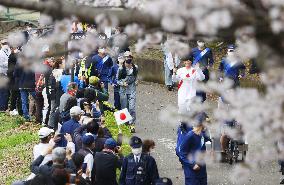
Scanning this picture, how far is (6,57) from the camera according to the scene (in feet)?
64.9

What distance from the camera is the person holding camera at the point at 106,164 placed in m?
11.2

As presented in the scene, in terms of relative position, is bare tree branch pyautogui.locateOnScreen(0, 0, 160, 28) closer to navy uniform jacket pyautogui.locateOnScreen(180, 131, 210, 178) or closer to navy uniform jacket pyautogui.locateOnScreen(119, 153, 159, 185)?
navy uniform jacket pyautogui.locateOnScreen(119, 153, 159, 185)

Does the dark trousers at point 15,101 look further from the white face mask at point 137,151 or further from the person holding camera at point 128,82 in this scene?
the white face mask at point 137,151

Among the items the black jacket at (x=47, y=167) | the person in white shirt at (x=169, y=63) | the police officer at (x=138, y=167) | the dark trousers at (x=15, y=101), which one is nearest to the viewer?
the black jacket at (x=47, y=167)

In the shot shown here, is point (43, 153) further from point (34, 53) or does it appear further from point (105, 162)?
point (34, 53)

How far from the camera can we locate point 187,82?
16547 millimetres

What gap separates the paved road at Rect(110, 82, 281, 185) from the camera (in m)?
14.4

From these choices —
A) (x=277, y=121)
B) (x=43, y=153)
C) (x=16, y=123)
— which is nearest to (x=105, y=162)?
(x=43, y=153)

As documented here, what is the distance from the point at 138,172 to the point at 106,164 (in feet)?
1.57

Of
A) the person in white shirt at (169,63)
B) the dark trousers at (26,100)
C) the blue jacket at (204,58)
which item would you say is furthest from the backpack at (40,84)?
the person in white shirt at (169,63)

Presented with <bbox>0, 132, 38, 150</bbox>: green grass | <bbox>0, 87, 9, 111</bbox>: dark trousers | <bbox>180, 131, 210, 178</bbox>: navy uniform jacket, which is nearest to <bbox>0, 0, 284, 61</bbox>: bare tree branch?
<bbox>180, 131, 210, 178</bbox>: navy uniform jacket

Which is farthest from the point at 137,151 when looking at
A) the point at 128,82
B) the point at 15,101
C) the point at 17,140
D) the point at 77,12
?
the point at 15,101

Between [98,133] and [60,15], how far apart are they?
677 centimetres

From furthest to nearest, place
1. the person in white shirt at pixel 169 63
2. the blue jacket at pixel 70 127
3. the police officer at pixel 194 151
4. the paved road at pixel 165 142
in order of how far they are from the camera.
Answer: 1. the person in white shirt at pixel 169 63
2. the paved road at pixel 165 142
3. the blue jacket at pixel 70 127
4. the police officer at pixel 194 151
